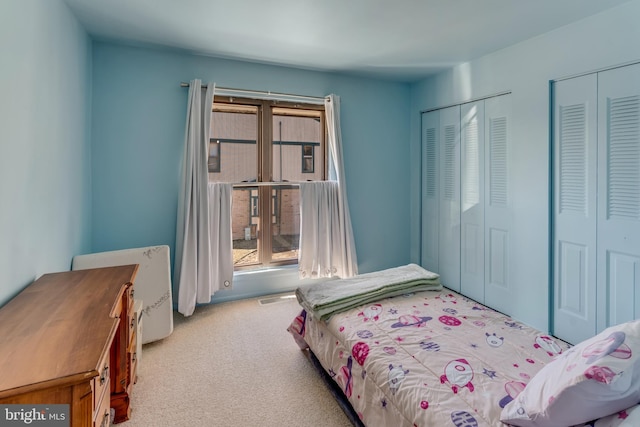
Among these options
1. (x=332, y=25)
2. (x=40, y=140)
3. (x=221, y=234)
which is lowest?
(x=221, y=234)

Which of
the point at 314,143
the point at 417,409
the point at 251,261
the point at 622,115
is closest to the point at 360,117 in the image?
the point at 314,143

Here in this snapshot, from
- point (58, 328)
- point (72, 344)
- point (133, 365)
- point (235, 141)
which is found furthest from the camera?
point (235, 141)

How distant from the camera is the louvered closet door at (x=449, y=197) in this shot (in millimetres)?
3592

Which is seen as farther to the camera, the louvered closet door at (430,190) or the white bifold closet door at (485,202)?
the louvered closet door at (430,190)

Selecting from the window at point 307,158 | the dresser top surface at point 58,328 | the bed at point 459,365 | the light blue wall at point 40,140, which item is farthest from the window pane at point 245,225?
the dresser top surface at point 58,328

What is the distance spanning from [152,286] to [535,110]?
337 cm

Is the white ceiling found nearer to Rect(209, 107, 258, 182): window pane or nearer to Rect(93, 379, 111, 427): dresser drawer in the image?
Rect(209, 107, 258, 182): window pane

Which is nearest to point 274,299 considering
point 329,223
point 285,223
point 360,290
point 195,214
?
point 285,223

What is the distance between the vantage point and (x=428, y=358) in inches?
59.8

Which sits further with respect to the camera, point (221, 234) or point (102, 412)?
point (221, 234)

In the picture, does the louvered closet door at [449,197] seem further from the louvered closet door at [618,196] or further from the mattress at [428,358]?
the mattress at [428,358]

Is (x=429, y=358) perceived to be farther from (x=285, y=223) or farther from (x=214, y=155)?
(x=214, y=155)

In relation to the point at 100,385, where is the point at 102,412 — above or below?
below

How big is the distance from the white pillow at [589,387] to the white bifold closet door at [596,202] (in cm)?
154
